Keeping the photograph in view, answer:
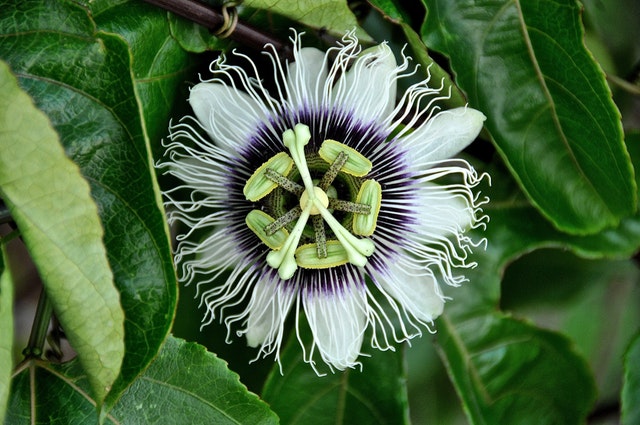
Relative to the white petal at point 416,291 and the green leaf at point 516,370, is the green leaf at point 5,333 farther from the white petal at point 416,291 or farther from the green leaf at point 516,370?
the green leaf at point 516,370

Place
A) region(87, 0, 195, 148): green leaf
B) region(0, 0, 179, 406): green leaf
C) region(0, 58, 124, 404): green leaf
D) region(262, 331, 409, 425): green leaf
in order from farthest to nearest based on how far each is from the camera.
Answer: region(262, 331, 409, 425): green leaf → region(87, 0, 195, 148): green leaf → region(0, 0, 179, 406): green leaf → region(0, 58, 124, 404): green leaf

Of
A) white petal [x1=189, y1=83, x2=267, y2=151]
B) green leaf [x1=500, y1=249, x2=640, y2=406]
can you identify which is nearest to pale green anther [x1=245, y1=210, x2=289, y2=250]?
white petal [x1=189, y1=83, x2=267, y2=151]

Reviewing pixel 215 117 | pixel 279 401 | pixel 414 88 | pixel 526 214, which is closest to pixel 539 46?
pixel 414 88

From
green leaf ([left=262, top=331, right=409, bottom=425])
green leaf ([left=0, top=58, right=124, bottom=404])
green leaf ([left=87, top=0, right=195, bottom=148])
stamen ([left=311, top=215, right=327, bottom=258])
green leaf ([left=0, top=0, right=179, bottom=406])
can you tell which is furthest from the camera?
green leaf ([left=262, top=331, right=409, bottom=425])

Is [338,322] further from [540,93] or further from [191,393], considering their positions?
[540,93]

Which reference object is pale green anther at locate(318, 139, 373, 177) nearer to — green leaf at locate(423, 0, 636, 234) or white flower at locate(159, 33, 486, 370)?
white flower at locate(159, 33, 486, 370)

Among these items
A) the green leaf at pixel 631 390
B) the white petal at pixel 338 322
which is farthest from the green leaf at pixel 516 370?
the white petal at pixel 338 322

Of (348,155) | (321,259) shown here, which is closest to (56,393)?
(321,259)
